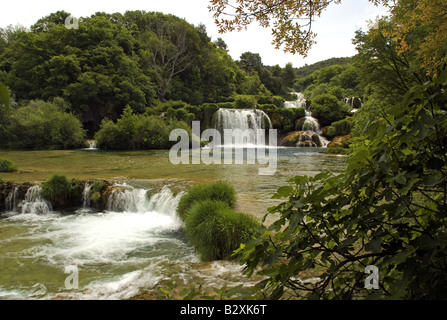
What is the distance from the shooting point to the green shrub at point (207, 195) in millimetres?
6370

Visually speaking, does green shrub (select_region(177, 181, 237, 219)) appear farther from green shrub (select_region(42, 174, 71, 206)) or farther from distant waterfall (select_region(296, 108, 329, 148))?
distant waterfall (select_region(296, 108, 329, 148))

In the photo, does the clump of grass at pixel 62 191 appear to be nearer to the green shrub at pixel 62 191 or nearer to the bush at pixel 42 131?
the green shrub at pixel 62 191

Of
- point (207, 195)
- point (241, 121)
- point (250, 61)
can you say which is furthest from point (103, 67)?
point (250, 61)

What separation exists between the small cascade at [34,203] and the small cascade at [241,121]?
21.8 m

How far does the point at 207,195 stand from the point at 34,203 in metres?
5.25

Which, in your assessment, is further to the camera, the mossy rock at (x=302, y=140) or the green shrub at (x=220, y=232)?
the mossy rock at (x=302, y=140)

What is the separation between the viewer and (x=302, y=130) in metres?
30.1

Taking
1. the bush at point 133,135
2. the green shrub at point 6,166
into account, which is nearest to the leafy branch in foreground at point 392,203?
the green shrub at point 6,166

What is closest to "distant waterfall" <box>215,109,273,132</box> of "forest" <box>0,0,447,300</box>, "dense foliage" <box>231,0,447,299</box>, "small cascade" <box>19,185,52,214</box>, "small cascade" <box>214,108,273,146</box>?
"small cascade" <box>214,108,273,146</box>

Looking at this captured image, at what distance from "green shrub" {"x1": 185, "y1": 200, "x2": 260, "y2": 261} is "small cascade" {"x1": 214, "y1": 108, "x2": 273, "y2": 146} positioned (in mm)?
23730

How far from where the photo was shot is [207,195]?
6.42 metres

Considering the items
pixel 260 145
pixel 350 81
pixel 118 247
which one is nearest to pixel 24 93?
pixel 260 145
